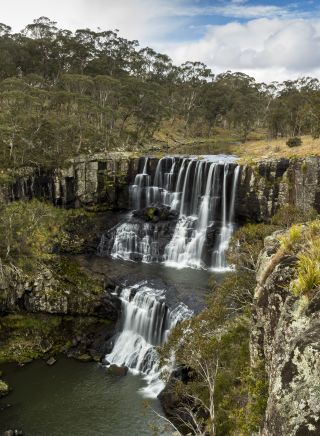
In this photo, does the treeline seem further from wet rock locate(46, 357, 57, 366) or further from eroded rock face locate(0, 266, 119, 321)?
wet rock locate(46, 357, 57, 366)

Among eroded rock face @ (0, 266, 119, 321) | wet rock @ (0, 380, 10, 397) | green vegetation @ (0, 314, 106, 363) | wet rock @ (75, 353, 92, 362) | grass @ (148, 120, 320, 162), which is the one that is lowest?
→ wet rock @ (0, 380, 10, 397)

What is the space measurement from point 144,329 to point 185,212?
21.2 m

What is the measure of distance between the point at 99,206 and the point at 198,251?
15.9 m

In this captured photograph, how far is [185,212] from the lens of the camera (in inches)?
2062

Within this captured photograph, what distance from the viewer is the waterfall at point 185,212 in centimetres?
4706

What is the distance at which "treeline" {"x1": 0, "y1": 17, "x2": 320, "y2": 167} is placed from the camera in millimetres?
56688

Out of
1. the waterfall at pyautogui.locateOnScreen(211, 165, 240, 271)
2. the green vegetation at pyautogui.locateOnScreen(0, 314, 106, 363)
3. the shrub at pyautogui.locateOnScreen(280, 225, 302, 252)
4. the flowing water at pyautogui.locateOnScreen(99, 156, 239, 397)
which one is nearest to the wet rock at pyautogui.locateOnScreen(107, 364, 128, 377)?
the flowing water at pyautogui.locateOnScreen(99, 156, 239, 397)

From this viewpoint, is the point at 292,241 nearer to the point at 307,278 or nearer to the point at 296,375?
the point at 307,278

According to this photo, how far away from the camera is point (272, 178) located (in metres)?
47.3

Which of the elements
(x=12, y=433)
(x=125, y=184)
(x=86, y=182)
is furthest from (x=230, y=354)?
(x=86, y=182)

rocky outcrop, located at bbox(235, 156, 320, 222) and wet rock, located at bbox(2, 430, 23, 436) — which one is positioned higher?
rocky outcrop, located at bbox(235, 156, 320, 222)

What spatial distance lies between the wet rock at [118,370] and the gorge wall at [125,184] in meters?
25.1

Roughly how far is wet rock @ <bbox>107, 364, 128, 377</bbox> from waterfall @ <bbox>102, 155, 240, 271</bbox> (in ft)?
53.0

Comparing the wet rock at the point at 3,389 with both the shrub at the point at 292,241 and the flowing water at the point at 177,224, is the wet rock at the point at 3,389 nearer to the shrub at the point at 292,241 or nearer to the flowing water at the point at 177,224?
the flowing water at the point at 177,224
